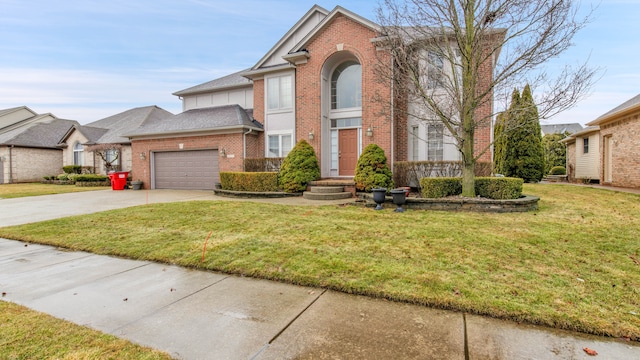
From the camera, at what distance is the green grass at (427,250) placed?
3020mm

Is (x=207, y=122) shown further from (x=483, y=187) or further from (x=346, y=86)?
(x=483, y=187)

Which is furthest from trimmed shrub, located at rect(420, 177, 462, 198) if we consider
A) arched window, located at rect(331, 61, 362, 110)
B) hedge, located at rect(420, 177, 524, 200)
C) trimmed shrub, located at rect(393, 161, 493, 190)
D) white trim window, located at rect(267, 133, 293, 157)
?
white trim window, located at rect(267, 133, 293, 157)

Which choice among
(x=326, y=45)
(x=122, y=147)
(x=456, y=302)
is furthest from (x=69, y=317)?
(x=122, y=147)

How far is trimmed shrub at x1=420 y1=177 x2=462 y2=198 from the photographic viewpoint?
28.6 feet

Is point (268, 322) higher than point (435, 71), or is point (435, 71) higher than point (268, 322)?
point (435, 71)

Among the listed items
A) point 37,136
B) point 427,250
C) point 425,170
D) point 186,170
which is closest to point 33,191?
point 186,170

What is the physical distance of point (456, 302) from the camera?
297 cm

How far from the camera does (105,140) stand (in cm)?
2248

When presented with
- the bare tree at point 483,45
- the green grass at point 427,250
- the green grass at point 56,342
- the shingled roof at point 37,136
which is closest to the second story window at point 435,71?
the bare tree at point 483,45

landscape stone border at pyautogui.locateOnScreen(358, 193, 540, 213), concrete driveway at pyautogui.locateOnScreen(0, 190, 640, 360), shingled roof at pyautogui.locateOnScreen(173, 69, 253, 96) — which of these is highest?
shingled roof at pyautogui.locateOnScreen(173, 69, 253, 96)

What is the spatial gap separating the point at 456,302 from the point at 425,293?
11.9 inches

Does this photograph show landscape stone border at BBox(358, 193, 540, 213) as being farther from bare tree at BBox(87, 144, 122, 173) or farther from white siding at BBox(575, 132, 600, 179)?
bare tree at BBox(87, 144, 122, 173)

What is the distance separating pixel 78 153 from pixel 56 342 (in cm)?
2837

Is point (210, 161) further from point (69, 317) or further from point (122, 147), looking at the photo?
point (69, 317)
